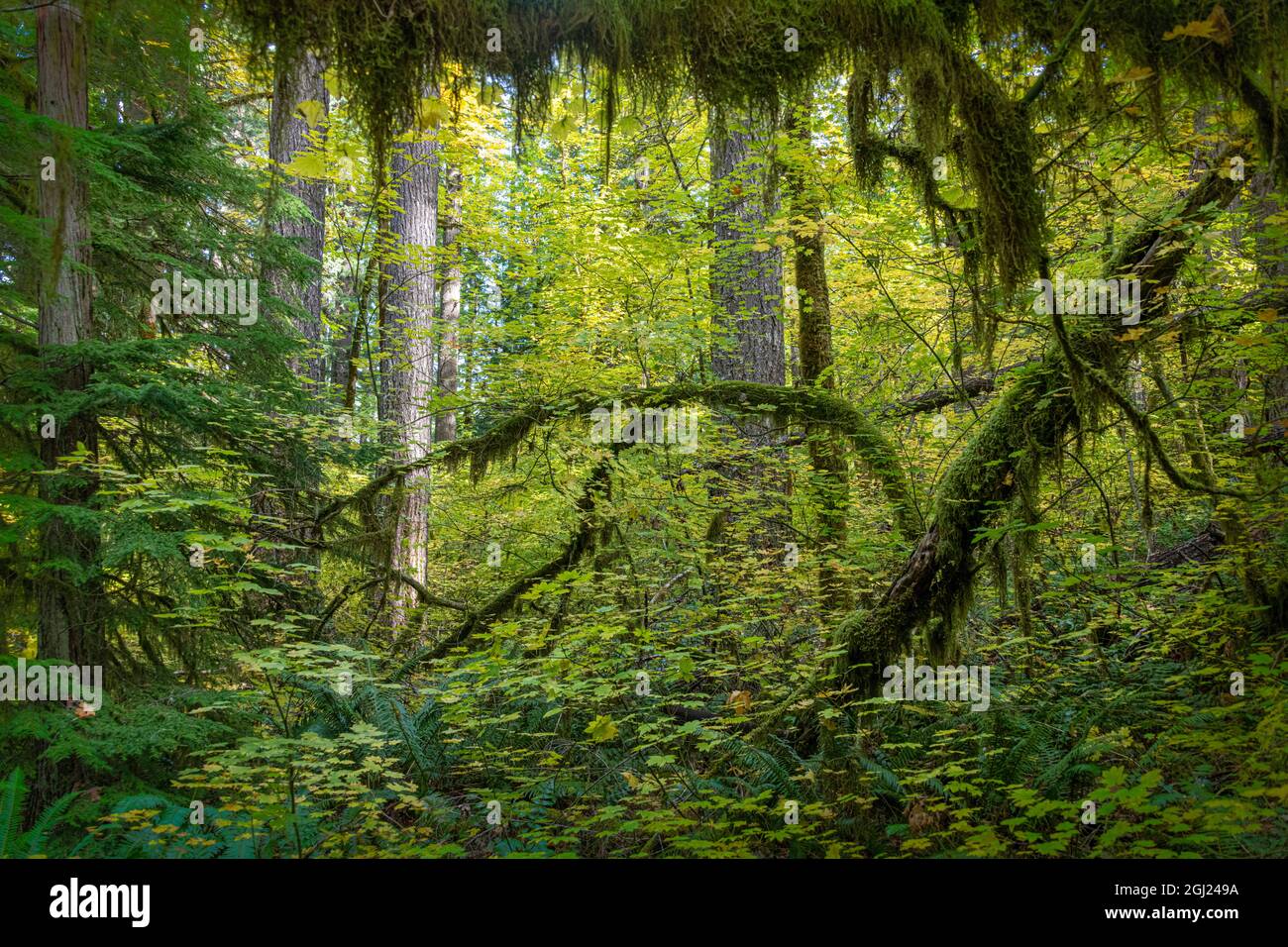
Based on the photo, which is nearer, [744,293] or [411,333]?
[744,293]

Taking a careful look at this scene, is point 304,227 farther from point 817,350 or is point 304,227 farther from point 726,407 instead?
point 817,350

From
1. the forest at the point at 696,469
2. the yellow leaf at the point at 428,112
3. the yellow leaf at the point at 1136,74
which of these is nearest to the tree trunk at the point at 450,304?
the forest at the point at 696,469

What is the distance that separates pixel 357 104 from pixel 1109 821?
16.9 ft

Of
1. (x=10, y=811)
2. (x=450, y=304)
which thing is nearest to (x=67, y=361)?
(x=10, y=811)

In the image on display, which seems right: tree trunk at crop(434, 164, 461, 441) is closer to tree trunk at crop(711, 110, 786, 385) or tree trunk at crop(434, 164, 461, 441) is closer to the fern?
tree trunk at crop(711, 110, 786, 385)

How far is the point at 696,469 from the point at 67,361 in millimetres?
5241

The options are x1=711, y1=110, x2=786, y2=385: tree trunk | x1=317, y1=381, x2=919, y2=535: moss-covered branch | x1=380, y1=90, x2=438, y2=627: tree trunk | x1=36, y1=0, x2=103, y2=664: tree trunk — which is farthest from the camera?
x1=380, y1=90, x2=438, y2=627: tree trunk

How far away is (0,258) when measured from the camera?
5.43 metres

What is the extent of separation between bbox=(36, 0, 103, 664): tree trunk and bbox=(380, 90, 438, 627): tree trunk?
3857 millimetres

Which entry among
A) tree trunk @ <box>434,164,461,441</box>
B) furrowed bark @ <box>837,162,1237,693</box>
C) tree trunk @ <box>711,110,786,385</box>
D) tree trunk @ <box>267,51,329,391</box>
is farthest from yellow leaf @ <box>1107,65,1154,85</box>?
tree trunk @ <box>434,164,461,441</box>

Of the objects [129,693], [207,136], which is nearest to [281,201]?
[207,136]

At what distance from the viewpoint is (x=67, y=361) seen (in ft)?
17.4

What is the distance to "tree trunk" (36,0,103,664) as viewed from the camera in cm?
507
